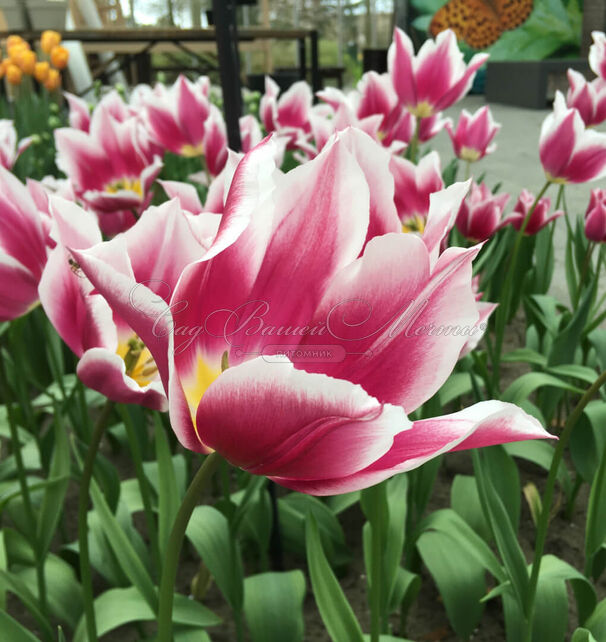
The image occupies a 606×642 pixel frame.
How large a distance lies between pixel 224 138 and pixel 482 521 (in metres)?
0.67

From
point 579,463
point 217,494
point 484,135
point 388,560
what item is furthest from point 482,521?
point 484,135

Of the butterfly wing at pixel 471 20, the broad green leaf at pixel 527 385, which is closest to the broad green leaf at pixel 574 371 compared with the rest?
the broad green leaf at pixel 527 385

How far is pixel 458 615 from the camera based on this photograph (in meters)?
0.85

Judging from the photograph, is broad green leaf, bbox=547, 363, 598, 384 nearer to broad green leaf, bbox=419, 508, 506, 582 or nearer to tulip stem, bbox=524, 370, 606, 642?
broad green leaf, bbox=419, 508, 506, 582

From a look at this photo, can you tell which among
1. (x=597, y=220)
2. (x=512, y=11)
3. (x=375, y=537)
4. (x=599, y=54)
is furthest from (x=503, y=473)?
(x=512, y=11)

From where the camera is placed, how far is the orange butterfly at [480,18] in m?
9.95

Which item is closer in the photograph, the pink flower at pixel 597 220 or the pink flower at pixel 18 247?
the pink flower at pixel 18 247

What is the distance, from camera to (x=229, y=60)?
749 mm

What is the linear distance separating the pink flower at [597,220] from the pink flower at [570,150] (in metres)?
0.08

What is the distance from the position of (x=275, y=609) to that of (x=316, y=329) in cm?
60

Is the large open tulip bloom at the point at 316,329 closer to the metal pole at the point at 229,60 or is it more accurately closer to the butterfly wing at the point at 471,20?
the metal pole at the point at 229,60

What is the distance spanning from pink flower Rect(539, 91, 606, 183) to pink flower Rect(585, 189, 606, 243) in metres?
0.08

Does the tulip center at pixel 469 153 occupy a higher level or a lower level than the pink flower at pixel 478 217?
lower

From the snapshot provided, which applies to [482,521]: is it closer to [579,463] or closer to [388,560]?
[579,463]
